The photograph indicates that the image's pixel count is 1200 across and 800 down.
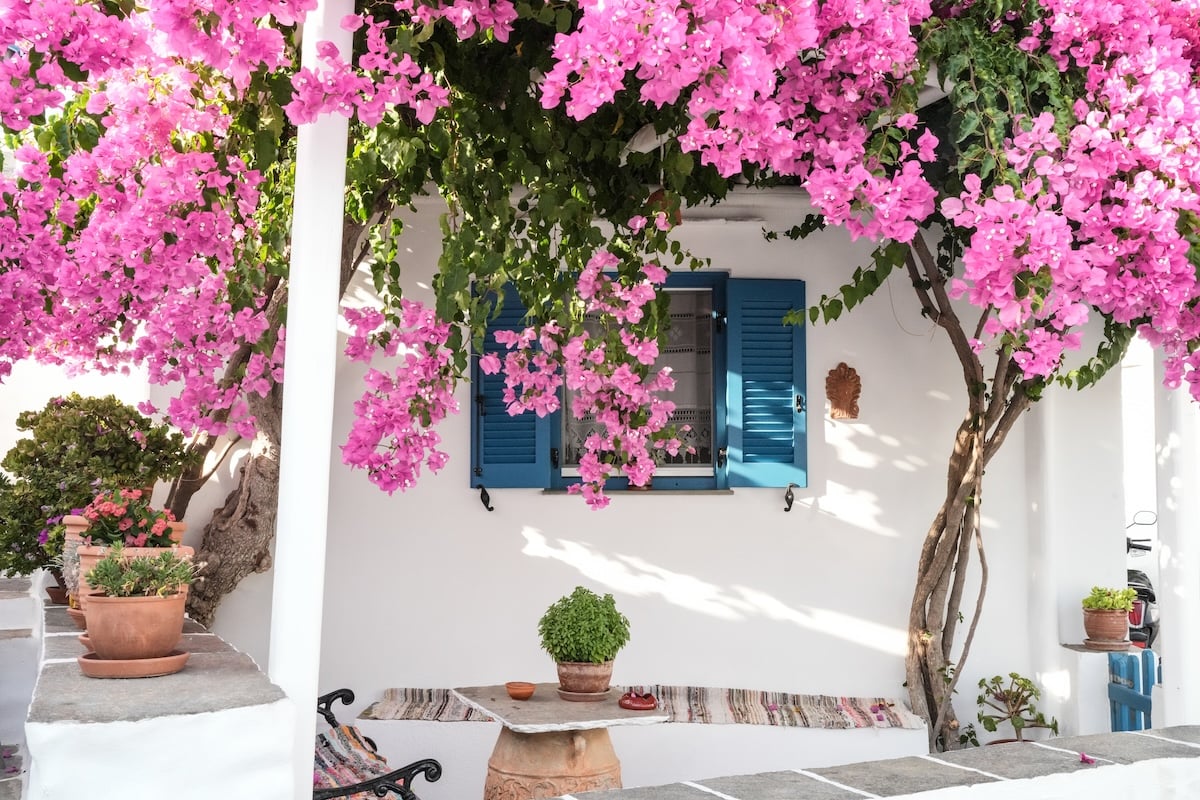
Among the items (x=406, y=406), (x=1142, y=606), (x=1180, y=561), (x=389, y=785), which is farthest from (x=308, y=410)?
(x=1142, y=606)

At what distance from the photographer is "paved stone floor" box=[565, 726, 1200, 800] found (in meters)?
2.64

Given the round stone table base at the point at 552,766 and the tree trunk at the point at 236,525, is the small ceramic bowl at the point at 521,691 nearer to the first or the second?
the round stone table base at the point at 552,766

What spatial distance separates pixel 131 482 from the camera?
3.89 metres

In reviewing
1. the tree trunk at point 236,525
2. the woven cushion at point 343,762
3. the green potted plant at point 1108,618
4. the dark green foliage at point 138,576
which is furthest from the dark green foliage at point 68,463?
the green potted plant at point 1108,618

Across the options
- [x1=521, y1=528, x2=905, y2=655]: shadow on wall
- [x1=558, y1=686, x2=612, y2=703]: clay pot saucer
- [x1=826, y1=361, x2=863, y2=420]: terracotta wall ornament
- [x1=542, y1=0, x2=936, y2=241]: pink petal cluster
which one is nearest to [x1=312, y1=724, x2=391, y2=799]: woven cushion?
[x1=558, y1=686, x2=612, y2=703]: clay pot saucer

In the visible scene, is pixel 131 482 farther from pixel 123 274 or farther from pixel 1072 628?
pixel 1072 628

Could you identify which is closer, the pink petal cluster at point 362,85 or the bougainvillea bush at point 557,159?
the bougainvillea bush at point 557,159

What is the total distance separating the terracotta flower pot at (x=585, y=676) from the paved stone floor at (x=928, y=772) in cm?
104

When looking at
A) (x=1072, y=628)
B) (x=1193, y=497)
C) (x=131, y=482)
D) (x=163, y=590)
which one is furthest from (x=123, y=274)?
(x=1072, y=628)

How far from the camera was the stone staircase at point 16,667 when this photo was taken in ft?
12.8

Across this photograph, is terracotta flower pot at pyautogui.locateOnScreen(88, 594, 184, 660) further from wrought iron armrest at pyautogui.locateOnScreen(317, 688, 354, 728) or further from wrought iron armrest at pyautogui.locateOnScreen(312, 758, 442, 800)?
wrought iron armrest at pyautogui.locateOnScreen(317, 688, 354, 728)

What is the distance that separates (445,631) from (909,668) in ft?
7.36

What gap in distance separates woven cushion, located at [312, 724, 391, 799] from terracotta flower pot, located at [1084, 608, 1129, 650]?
3.35 m

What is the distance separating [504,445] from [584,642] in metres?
1.61
